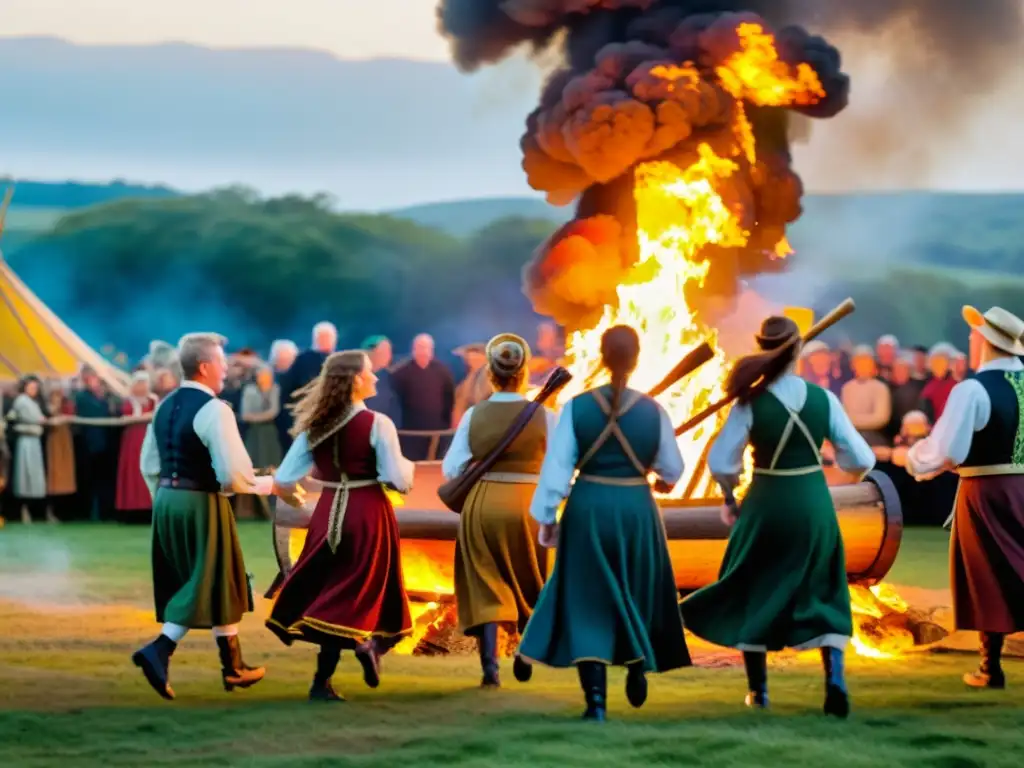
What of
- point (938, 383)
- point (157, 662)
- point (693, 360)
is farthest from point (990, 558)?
point (938, 383)

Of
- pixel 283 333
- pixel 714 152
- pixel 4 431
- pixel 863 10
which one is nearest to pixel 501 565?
pixel 714 152

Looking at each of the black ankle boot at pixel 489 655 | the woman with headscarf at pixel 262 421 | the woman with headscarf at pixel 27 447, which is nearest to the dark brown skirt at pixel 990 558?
the black ankle boot at pixel 489 655

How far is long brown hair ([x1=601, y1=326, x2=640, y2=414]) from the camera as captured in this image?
673 centimetres

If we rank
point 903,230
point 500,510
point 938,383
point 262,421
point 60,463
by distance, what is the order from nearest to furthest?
point 500,510
point 938,383
point 262,421
point 60,463
point 903,230

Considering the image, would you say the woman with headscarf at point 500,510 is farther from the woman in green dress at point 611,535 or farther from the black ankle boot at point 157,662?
the black ankle boot at point 157,662

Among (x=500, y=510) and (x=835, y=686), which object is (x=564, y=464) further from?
(x=835, y=686)

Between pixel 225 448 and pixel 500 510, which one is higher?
pixel 225 448

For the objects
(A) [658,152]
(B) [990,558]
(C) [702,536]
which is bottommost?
(B) [990,558]

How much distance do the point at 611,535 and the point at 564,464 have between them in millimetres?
342

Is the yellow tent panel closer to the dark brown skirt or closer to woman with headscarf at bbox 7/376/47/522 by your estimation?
woman with headscarf at bbox 7/376/47/522

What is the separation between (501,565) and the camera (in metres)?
7.71

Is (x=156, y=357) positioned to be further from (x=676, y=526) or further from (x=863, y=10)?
(x=676, y=526)

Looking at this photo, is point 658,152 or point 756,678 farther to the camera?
point 658,152

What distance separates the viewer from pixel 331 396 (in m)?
7.20
